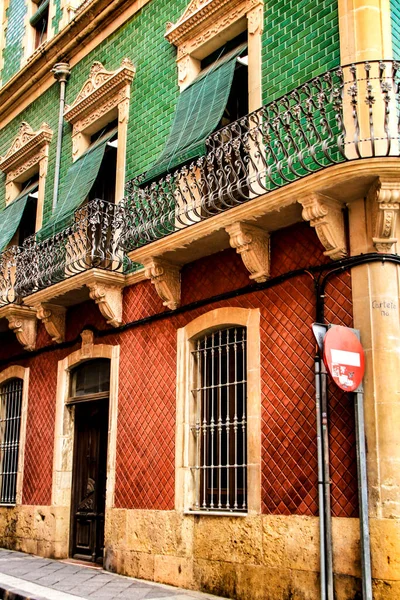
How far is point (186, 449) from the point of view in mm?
9266

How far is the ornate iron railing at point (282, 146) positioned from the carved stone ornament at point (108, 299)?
81 centimetres

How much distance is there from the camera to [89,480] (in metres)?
11.5

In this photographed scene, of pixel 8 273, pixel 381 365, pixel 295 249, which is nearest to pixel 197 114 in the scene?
pixel 295 249

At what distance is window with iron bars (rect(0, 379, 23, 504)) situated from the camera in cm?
1305

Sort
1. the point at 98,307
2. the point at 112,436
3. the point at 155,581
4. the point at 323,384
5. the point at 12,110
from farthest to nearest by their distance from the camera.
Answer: the point at 12,110, the point at 98,307, the point at 112,436, the point at 155,581, the point at 323,384

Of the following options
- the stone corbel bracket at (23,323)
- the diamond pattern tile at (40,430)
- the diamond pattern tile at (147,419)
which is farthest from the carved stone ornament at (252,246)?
the stone corbel bracket at (23,323)

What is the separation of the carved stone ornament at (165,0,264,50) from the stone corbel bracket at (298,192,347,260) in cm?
333

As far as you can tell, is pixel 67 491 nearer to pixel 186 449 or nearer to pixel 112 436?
pixel 112 436

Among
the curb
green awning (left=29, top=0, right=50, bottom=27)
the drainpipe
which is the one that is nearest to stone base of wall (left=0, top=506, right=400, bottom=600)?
the curb

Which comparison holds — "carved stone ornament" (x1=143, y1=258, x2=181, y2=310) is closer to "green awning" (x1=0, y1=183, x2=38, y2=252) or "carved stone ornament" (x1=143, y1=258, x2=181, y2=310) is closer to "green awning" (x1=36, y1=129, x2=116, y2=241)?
"green awning" (x1=36, y1=129, x2=116, y2=241)

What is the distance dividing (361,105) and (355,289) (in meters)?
2.04

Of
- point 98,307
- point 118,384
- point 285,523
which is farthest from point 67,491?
point 285,523

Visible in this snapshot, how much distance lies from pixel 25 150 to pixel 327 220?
28.7 ft

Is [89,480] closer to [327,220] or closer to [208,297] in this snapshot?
[208,297]
